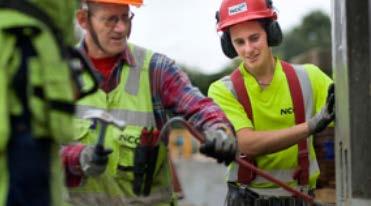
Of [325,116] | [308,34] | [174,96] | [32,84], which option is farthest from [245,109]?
[308,34]

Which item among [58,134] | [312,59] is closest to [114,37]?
[58,134]

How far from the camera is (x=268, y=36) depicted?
21.6 ft

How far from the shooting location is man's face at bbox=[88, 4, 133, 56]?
551cm

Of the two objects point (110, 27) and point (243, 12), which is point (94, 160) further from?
point (243, 12)

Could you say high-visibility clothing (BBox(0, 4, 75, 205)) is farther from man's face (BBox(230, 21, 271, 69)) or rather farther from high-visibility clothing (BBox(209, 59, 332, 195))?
man's face (BBox(230, 21, 271, 69))

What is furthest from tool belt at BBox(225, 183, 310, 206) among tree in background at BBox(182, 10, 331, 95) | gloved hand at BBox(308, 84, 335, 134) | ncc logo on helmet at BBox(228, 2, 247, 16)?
tree in background at BBox(182, 10, 331, 95)

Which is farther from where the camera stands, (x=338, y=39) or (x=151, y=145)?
(x=338, y=39)

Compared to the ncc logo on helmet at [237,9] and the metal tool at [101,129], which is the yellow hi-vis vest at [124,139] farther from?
the ncc logo on helmet at [237,9]

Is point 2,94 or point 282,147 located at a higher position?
point 2,94

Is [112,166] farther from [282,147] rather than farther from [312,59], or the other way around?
[312,59]

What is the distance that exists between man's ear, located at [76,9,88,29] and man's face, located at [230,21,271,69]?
45.9 inches

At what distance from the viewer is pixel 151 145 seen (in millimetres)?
5359

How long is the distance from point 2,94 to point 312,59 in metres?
8.35

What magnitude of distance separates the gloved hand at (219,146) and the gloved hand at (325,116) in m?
1.13
